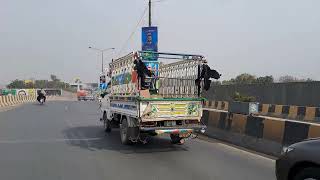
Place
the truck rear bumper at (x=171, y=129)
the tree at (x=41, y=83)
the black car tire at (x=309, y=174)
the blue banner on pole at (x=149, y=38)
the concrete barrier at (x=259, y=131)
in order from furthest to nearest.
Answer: the tree at (x=41, y=83) → the blue banner on pole at (x=149, y=38) → the truck rear bumper at (x=171, y=129) → the concrete barrier at (x=259, y=131) → the black car tire at (x=309, y=174)

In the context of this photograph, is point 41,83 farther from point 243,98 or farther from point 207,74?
point 207,74

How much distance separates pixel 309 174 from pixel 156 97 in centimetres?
634

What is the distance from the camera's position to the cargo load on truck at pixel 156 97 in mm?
10836

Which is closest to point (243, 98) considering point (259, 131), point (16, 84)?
point (259, 131)

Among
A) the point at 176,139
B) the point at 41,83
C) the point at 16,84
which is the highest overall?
the point at 41,83

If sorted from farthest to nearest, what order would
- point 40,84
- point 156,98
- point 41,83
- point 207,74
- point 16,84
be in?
1. point 41,83
2. point 40,84
3. point 16,84
4. point 207,74
5. point 156,98

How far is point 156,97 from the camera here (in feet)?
36.4

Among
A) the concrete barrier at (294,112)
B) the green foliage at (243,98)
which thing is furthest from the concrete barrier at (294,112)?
the green foliage at (243,98)

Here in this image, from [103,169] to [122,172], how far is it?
0.52 metres

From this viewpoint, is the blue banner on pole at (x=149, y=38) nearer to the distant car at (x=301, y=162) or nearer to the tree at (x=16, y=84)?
the distant car at (x=301, y=162)

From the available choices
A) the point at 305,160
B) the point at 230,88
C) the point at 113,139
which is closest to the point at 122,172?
the point at 305,160

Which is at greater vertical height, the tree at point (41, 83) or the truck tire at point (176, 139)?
the tree at point (41, 83)

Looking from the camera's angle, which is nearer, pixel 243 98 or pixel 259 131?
pixel 259 131

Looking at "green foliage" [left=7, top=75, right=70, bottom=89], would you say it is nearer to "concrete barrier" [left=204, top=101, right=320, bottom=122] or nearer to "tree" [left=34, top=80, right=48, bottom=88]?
"tree" [left=34, top=80, right=48, bottom=88]
